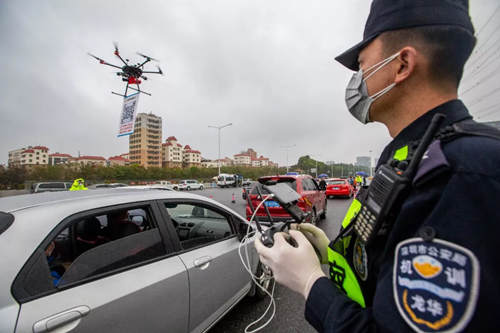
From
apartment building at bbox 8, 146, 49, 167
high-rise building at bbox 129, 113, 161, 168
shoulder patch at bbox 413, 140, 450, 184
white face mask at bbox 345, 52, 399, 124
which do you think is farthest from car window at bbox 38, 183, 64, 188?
apartment building at bbox 8, 146, 49, 167

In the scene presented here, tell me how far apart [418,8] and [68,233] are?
9.84 ft

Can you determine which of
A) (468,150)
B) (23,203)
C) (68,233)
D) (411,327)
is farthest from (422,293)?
(68,233)

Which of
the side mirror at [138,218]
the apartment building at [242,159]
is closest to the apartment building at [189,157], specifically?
the apartment building at [242,159]

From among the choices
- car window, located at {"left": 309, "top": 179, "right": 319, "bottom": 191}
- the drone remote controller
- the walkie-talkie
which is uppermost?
the walkie-talkie

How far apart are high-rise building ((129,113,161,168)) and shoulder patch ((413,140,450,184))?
246 ft

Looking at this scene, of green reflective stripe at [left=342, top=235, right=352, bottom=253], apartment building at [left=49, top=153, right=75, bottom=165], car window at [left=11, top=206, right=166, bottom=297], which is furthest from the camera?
apartment building at [left=49, top=153, right=75, bottom=165]

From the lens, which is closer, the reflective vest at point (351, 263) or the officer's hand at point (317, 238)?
the reflective vest at point (351, 263)

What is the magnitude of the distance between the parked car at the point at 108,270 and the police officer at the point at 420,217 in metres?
0.84

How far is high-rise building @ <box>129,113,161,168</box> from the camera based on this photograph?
222ft

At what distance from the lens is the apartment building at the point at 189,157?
280 feet

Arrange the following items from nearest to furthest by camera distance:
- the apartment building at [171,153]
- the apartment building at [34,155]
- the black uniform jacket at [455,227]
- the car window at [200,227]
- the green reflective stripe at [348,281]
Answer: the black uniform jacket at [455,227] < the green reflective stripe at [348,281] < the car window at [200,227] < the apartment building at [34,155] < the apartment building at [171,153]

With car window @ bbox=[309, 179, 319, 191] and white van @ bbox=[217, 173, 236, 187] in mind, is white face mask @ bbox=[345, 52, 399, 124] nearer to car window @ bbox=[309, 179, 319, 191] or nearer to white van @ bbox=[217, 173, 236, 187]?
car window @ bbox=[309, 179, 319, 191]

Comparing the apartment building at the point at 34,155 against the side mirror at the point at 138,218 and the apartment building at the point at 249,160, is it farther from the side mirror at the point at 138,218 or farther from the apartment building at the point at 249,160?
the side mirror at the point at 138,218

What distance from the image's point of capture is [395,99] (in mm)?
910
